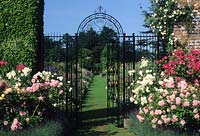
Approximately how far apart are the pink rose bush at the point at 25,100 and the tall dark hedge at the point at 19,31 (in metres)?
1.13

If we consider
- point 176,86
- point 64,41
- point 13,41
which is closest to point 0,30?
point 13,41

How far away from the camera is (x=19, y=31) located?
11.0m

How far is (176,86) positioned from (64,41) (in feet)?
13.7

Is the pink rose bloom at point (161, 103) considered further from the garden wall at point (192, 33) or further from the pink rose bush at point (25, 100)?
the garden wall at point (192, 33)

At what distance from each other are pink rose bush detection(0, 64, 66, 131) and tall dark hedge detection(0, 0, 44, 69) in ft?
3.70

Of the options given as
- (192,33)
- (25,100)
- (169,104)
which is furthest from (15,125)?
(192,33)

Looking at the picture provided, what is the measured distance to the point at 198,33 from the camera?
15.4 m

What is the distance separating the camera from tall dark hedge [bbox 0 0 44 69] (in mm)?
10844

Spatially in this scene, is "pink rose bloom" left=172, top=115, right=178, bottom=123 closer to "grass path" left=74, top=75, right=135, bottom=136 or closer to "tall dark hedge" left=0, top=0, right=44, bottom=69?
"grass path" left=74, top=75, right=135, bottom=136

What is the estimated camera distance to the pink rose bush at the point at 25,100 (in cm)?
855

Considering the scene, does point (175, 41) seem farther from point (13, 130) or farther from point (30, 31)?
point (13, 130)

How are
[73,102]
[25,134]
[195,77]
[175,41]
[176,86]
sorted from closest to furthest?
[25,134] → [176,86] → [195,77] → [73,102] → [175,41]

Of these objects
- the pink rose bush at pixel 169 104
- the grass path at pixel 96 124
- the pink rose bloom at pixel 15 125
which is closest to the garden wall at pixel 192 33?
the grass path at pixel 96 124

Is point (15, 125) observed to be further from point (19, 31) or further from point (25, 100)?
point (19, 31)
